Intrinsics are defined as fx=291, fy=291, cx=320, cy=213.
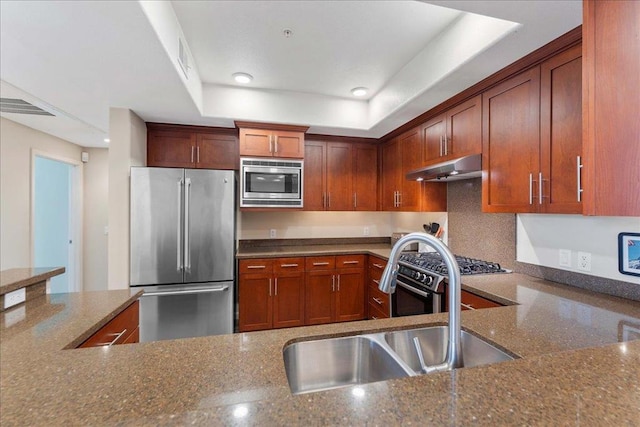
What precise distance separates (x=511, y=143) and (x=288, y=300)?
2438 millimetres

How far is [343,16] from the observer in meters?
1.82

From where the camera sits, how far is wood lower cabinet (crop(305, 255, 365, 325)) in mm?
3191

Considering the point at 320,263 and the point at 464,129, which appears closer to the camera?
the point at 464,129

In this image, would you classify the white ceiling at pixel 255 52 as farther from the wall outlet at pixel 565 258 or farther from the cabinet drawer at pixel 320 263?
the cabinet drawer at pixel 320 263

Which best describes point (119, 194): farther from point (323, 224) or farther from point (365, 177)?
point (365, 177)

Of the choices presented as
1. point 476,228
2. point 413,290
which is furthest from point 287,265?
point 476,228

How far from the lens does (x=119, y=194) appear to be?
259 cm

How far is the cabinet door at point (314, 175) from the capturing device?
138 inches

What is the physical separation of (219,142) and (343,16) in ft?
6.38

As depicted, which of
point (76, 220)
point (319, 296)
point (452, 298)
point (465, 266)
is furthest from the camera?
point (76, 220)

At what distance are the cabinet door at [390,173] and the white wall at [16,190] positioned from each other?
4066mm

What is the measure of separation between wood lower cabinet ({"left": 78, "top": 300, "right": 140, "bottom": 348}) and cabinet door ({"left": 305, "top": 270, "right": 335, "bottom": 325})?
1777 mm

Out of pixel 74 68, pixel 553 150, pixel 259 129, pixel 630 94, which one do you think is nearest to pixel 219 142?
pixel 259 129

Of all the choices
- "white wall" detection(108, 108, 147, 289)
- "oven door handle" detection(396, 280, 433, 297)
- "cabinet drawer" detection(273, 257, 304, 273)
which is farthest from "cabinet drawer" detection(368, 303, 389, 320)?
"white wall" detection(108, 108, 147, 289)
